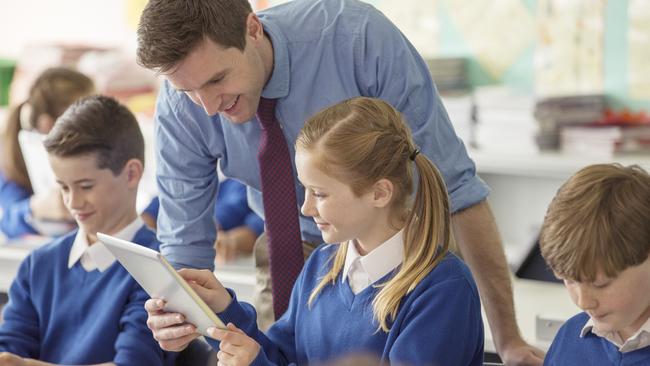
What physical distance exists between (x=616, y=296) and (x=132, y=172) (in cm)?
116

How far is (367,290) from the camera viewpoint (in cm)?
179

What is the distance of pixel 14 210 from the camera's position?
3.25 m

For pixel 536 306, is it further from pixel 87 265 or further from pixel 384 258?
pixel 87 265

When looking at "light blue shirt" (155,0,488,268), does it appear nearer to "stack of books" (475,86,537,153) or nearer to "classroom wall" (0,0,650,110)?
"stack of books" (475,86,537,153)

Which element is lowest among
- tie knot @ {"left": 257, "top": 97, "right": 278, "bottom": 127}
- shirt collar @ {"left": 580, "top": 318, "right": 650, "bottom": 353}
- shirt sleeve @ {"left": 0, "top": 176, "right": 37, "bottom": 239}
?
shirt sleeve @ {"left": 0, "top": 176, "right": 37, "bottom": 239}

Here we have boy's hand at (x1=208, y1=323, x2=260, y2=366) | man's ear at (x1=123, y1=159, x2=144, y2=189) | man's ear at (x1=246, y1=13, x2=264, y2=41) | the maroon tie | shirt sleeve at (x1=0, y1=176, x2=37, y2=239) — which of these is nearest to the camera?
boy's hand at (x1=208, y1=323, x2=260, y2=366)

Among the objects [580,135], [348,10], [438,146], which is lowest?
[580,135]

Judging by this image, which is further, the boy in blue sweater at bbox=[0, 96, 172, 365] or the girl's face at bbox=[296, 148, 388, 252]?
the boy in blue sweater at bbox=[0, 96, 172, 365]

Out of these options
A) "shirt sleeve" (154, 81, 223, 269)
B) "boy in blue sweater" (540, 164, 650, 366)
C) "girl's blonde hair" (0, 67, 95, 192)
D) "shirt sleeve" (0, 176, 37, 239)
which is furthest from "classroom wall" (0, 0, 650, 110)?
"boy in blue sweater" (540, 164, 650, 366)

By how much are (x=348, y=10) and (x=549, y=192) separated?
5.70 ft

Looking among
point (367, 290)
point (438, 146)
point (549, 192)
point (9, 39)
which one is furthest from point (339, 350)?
point (9, 39)

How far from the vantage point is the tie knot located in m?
1.96

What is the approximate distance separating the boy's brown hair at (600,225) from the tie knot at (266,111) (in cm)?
60

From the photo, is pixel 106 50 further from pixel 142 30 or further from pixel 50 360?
pixel 142 30
